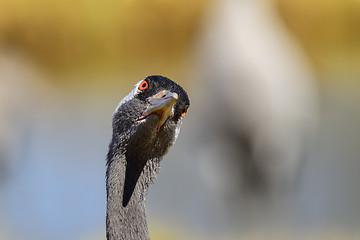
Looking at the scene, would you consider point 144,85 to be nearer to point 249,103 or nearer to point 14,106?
point 249,103

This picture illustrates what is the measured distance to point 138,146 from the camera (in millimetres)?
864

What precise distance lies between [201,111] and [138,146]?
1.81m

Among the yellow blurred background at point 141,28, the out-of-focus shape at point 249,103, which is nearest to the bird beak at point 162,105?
the out-of-focus shape at point 249,103

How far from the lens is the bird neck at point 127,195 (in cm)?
83

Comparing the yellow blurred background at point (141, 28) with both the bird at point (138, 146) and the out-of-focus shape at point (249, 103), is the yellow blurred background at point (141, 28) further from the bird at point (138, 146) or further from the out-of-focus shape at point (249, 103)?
the bird at point (138, 146)

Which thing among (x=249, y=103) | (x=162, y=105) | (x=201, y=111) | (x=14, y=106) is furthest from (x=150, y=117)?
(x=14, y=106)

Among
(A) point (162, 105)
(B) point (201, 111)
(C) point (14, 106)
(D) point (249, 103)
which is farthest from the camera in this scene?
(C) point (14, 106)

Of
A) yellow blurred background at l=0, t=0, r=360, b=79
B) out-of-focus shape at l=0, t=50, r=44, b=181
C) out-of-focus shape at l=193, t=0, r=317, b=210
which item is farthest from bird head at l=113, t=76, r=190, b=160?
out-of-focus shape at l=0, t=50, r=44, b=181

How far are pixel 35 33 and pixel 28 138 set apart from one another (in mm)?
649

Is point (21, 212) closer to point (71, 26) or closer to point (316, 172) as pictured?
point (71, 26)

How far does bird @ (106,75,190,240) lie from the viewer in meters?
0.83

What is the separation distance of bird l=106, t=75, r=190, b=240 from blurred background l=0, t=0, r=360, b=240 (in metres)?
1.64

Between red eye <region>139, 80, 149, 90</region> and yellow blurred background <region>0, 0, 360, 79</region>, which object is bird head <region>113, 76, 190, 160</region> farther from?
yellow blurred background <region>0, 0, 360, 79</region>

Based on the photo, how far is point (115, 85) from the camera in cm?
381
